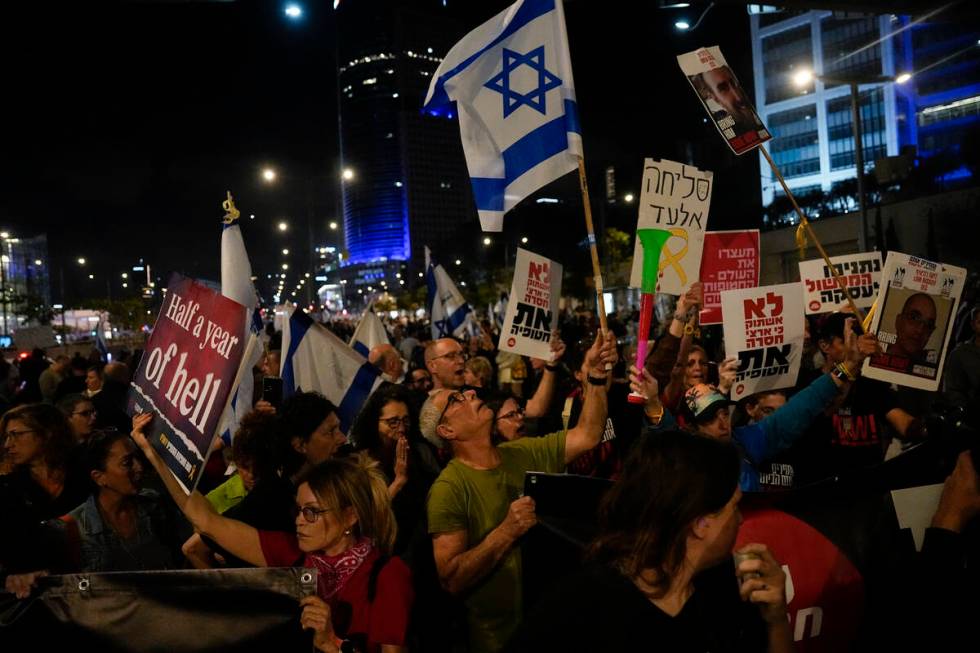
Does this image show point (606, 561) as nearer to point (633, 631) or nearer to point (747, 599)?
point (633, 631)

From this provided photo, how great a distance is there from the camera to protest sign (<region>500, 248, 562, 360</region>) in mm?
8000

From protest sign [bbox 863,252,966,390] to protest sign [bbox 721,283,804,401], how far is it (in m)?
0.80

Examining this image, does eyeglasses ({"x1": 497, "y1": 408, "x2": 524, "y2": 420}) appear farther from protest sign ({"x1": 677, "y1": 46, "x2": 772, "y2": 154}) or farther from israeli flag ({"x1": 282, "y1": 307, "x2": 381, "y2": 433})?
protest sign ({"x1": 677, "y1": 46, "x2": 772, "y2": 154})

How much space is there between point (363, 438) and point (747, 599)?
3373mm

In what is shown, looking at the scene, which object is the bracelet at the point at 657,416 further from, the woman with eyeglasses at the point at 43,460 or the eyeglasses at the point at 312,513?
the woman with eyeglasses at the point at 43,460

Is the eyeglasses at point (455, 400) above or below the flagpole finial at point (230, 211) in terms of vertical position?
below

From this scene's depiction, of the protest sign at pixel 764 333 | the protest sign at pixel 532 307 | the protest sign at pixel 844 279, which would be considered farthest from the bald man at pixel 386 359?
the protest sign at pixel 844 279

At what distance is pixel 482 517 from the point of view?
364cm

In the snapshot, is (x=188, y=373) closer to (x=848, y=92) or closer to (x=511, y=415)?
(x=511, y=415)

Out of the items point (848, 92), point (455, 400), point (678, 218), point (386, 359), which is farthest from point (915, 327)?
point (848, 92)

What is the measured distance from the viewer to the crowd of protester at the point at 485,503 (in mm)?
2195

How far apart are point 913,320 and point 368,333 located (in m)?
6.45

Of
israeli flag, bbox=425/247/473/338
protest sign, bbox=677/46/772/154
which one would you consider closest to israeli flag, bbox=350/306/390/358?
israeli flag, bbox=425/247/473/338

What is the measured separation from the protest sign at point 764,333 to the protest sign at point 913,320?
2.63 ft
